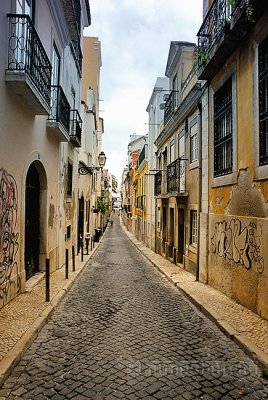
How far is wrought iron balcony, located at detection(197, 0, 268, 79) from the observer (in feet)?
21.6

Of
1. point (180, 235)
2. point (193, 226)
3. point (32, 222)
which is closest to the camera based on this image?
point (32, 222)

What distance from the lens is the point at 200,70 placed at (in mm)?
9797

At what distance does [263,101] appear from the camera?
21.8 ft

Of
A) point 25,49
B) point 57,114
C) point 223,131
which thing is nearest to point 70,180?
point 57,114

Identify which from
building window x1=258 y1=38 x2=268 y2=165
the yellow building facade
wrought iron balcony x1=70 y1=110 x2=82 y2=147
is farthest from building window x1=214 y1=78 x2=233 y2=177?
wrought iron balcony x1=70 y1=110 x2=82 y2=147

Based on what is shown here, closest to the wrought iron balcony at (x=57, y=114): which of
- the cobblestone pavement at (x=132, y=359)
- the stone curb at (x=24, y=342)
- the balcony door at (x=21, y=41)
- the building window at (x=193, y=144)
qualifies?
the balcony door at (x=21, y=41)

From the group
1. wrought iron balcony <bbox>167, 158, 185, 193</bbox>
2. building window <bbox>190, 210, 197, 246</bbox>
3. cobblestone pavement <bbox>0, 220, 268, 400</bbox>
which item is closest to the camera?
cobblestone pavement <bbox>0, 220, 268, 400</bbox>

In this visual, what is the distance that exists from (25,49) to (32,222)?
472cm

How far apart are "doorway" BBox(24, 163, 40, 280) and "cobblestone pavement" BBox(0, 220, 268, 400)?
96.0 inches

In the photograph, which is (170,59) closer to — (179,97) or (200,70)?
(179,97)

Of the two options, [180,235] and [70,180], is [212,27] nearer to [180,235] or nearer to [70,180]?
[180,235]

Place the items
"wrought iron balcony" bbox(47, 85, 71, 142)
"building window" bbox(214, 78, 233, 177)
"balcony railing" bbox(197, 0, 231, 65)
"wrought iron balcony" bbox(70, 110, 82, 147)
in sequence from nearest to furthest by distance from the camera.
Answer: "balcony railing" bbox(197, 0, 231, 65) → "building window" bbox(214, 78, 233, 177) → "wrought iron balcony" bbox(47, 85, 71, 142) → "wrought iron balcony" bbox(70, 110, 82, 147)

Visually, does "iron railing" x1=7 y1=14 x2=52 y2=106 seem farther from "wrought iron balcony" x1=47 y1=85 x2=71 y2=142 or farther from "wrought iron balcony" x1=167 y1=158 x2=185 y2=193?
"wrought iron balcony" x1=167 y1=158 x2=185 y2=193

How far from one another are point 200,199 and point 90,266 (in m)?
5.72
